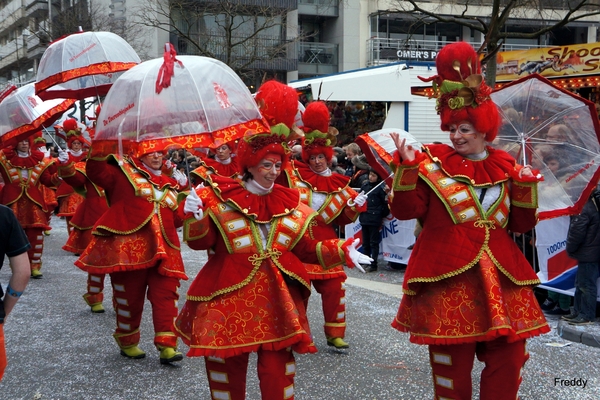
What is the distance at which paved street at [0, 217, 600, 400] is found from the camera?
5242 mm

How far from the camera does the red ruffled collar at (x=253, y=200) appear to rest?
4.08 meters

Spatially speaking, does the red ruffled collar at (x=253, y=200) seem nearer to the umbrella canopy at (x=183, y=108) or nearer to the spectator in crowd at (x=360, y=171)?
the umbrella canopy at (x=183, y=108)

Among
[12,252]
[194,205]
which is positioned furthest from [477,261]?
[12,252]

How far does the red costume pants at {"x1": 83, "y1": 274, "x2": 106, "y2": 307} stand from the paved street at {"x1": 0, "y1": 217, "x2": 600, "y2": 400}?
158mm

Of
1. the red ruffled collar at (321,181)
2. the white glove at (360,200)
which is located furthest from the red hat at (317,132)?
the white glove at (360,200)

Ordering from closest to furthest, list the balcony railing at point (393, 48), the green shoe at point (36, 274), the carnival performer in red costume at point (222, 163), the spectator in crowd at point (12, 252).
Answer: the spectator in crowd at point (12, 252)
the carnival performer in red costume at point (222, 163)
the green shoe at point (36, 274)
the balcony railing at point (393, 48)

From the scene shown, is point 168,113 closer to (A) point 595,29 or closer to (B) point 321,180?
(B) point 321,180

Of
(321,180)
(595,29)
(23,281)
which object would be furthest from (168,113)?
(595,29)

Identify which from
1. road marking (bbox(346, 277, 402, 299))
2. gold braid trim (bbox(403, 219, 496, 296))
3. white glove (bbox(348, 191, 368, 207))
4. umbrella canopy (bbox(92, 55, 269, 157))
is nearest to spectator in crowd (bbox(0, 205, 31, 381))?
umbrella canopy (bbox(92, 55, 269, 157))

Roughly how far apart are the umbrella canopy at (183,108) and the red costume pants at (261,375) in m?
1.19

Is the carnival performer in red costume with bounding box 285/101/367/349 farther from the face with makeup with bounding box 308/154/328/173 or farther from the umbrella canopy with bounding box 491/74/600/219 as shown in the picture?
the umbrella canopy with bounding box 491/74/600/219

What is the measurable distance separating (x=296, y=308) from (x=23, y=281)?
1433 millimetres

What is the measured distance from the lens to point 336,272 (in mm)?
6434

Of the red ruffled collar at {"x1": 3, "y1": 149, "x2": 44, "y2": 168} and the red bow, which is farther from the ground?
the red bow
